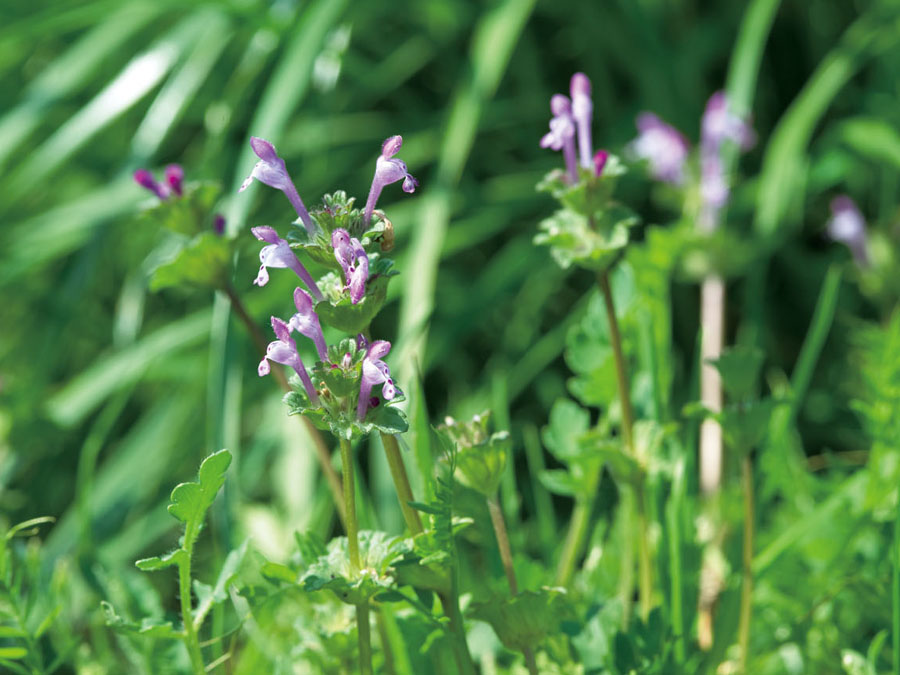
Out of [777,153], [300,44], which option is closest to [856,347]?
[777,153]

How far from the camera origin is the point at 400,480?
24.9 inches

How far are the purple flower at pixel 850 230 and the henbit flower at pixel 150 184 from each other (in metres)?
1.23

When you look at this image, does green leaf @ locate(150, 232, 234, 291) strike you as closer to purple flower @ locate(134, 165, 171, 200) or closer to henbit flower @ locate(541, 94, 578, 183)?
purple flower @ locate(134, 165, 171, 200)

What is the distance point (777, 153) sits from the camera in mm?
1617

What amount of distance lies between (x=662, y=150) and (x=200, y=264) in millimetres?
1038

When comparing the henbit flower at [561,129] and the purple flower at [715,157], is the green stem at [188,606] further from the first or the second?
the purple flower at [715,157]

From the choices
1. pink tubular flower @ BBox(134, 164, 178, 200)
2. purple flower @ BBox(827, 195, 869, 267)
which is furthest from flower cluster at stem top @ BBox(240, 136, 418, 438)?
purple flower @ BBox(827, 195, 869, 267)

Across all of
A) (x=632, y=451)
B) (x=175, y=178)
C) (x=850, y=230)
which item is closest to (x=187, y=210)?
(x=175, y=178)

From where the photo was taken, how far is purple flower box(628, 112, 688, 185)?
1.61 m

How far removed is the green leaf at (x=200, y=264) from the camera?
797 mm

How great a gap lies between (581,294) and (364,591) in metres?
1.35

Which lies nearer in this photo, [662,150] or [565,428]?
[565,428]

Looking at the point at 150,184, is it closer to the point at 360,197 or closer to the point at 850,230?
the point at 360,197

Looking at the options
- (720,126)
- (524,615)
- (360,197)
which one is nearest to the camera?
(524,615)
